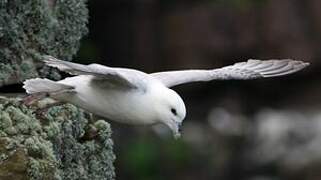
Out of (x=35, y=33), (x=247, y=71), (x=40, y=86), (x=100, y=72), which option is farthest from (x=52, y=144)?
(x=247, y=71)

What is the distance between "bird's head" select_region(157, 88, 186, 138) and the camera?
12.4ft

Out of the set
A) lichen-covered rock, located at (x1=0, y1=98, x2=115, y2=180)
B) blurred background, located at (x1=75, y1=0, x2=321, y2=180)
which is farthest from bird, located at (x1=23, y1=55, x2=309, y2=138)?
blurred background, located at (x1=75, y1=0, x2=321, y2=180)

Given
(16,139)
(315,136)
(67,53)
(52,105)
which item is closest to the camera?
(16,139)

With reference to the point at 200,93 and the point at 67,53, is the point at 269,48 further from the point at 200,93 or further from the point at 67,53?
the point at 67,53

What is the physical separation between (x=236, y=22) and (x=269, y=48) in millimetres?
395

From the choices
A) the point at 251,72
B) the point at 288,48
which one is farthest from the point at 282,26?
the point at 251,72

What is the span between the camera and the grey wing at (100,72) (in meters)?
3.57

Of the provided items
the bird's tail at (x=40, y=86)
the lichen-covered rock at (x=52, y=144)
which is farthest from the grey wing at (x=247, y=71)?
the bird's tail at (x=40, y=86)

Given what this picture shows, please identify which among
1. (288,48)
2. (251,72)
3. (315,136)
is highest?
(251,72)

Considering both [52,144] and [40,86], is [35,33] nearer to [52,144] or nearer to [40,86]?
[40,86]

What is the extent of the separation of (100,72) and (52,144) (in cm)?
31

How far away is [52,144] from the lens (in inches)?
146

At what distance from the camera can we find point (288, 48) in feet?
32.1

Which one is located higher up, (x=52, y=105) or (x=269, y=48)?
(x=52, y=105)
